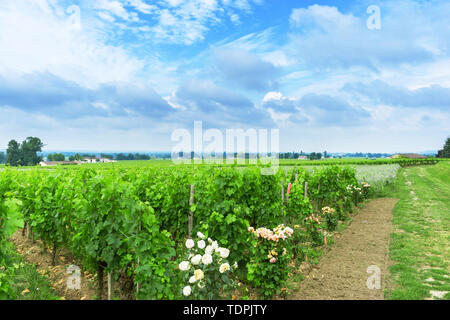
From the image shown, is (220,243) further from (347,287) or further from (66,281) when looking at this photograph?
(66,281)

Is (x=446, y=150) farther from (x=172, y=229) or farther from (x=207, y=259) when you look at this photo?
(x=207, y=259)

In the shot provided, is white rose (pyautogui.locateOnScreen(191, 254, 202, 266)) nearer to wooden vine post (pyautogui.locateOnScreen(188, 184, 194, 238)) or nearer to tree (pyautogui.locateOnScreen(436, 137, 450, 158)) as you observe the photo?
wooden vine post (pyautogui.locateOnScreen(188, 184, 194, 238))

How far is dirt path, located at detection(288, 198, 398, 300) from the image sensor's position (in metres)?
4.72

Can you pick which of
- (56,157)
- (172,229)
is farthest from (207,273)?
(56,157)

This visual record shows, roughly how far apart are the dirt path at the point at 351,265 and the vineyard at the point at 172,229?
0.49 metres

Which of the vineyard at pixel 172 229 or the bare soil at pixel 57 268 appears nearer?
the vineyard at pixel 172 229

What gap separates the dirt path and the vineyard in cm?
49

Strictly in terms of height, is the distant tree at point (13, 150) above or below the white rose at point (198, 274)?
above

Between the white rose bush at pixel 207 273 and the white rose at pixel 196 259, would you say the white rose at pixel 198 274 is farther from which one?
the white rose at pixel 196 259

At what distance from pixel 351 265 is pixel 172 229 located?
158 inches

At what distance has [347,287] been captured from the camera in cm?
494

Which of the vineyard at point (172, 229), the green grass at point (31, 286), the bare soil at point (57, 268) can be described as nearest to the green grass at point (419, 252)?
the vineyard at point (172, 229)

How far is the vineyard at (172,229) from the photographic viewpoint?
356 cm

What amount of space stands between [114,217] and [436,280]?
234 inches
